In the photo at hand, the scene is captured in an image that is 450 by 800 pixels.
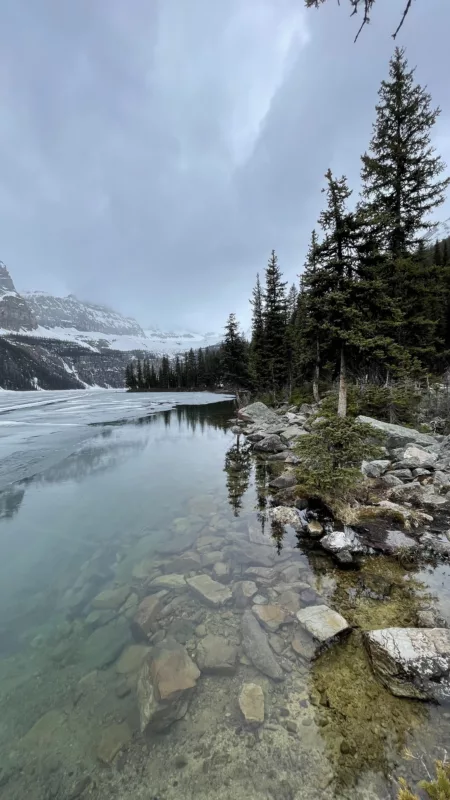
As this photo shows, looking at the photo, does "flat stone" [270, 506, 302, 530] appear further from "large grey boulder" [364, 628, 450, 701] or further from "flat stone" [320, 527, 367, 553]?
"large grey boulder" [364, 628, 450, 701]

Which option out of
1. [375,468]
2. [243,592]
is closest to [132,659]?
[243,592]

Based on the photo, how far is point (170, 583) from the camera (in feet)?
16.4

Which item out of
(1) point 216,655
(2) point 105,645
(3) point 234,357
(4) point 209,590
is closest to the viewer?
(1) point 216,655

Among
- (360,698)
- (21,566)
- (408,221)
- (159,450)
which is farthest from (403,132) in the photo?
(21,566)

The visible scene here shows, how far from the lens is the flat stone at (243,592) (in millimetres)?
4478

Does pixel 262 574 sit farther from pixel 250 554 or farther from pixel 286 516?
pixel 286 516

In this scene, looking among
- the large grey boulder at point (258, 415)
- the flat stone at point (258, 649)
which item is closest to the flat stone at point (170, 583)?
the flat stone at point (258, 649)

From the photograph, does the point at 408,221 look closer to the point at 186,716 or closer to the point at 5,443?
the point at 186,716

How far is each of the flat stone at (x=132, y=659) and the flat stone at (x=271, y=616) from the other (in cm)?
148

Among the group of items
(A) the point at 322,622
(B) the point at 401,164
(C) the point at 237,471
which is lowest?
(C) the point at 237,471

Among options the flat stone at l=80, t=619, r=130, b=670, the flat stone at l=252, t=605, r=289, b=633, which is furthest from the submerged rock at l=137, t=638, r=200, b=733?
the flat stone at l=252, t=605, r=289, b=633

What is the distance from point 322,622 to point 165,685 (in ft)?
6.48

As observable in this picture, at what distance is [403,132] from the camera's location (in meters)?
15.7

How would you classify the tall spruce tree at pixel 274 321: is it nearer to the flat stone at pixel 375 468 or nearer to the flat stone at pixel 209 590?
the flat stone at pixel 375 468
